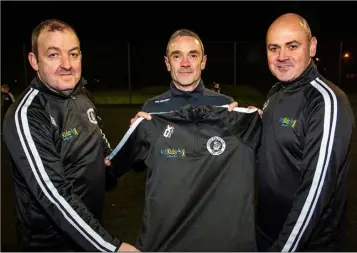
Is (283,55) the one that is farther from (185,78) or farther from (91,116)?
(91,116)

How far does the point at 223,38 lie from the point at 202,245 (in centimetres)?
2388

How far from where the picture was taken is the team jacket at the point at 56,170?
2.38 m

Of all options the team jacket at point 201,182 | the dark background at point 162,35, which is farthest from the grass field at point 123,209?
the dark background at point 162,35

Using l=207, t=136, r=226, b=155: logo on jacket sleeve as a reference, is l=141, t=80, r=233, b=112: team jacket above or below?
above

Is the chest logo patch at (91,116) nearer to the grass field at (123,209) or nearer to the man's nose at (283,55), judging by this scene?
the man's nose at (283,55)

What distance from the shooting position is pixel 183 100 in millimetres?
3020

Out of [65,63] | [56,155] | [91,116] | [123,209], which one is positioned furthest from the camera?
[123,209]

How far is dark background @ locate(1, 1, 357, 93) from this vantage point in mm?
18062

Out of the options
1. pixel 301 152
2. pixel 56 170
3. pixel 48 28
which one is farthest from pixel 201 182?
pixel 48 28

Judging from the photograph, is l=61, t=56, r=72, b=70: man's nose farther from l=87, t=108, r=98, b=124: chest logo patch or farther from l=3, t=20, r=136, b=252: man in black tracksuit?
l=87, t=108, r=98, b=124: chest logo patch

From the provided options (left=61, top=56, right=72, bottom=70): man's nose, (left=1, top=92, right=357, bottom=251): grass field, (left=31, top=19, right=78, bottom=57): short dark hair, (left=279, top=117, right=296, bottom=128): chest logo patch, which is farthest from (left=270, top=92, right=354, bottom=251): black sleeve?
(left=1, top=92, right=357, bottom=251): grass field

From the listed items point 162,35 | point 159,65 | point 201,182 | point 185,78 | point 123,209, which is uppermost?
point 185,78

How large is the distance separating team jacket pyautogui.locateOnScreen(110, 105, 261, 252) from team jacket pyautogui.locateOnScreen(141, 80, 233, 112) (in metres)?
0.30

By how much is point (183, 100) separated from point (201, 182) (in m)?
0.65
